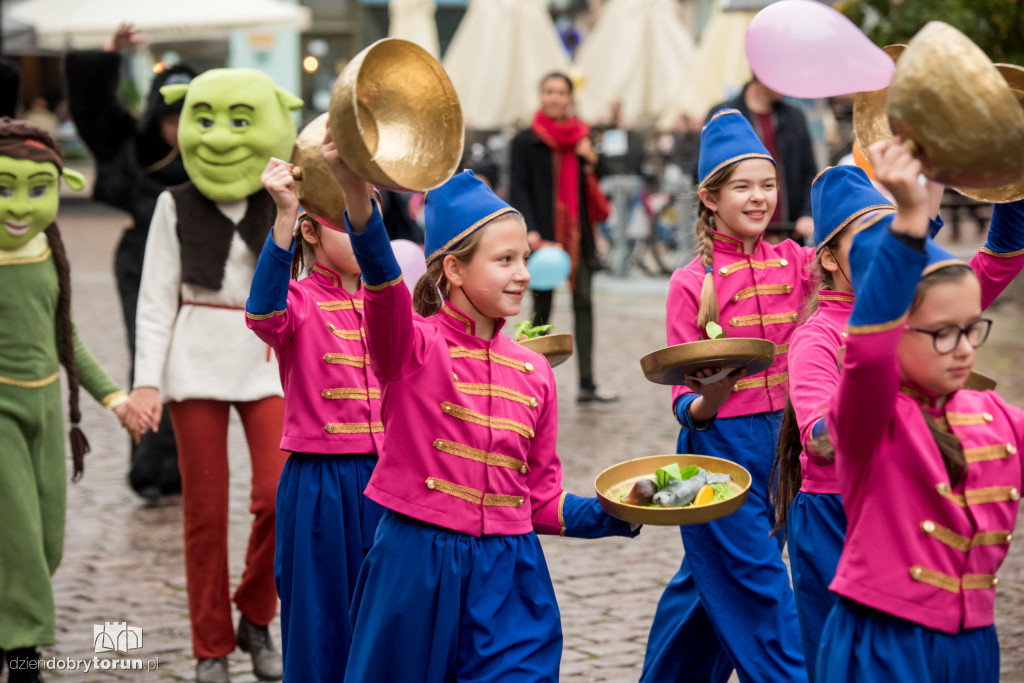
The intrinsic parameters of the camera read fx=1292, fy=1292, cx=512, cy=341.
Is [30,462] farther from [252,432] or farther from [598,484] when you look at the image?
[598,484]

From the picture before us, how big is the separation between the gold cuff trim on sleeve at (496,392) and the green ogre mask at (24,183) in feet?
7.28

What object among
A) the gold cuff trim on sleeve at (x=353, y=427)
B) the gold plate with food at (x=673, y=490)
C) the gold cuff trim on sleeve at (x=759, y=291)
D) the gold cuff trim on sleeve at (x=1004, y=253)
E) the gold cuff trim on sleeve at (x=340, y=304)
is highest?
the gold cuff trim on sleeve at (x=1004, y=253)

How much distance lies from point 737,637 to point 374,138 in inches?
87.7

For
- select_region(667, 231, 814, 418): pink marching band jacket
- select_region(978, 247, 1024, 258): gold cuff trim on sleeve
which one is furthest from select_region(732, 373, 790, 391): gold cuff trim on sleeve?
select_region(978, 247, 1024, 258): gold cuff trim on sleeve

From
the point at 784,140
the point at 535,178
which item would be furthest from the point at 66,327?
the point at 535,178

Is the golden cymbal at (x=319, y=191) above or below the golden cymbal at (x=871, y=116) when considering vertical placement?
below

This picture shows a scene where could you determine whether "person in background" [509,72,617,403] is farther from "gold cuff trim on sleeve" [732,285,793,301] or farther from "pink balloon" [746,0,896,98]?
"pink balloon" [746,0,896,98]

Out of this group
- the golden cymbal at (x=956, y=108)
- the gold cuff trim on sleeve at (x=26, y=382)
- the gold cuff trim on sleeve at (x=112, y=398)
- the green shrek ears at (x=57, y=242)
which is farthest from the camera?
the gold cuff trim on sleeve at (x=112, y=398)

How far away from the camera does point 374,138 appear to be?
274 centimetres

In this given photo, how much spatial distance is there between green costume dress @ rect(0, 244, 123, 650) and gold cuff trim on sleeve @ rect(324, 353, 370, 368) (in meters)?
1.25

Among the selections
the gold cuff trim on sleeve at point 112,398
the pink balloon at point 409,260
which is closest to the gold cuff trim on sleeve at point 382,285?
the pink balloon at point 409,260

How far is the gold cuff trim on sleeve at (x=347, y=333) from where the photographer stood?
4254 mm

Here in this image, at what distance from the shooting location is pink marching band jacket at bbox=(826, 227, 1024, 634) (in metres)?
2.76

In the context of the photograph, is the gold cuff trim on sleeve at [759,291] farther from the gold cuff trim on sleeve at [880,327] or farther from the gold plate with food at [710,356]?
the gold cuff trim on sleeve at [880,327]
